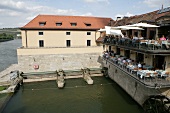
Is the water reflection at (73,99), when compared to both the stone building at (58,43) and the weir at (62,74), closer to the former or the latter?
the weir at (62,74)

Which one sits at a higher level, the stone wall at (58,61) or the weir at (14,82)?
the stone wall at (58,61)

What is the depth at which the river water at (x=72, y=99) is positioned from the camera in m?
15.9

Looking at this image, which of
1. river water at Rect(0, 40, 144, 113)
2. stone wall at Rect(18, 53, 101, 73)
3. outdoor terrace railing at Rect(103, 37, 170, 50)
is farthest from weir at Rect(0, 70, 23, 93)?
outdoor terrace railing at Rect(103, 37, 170, 50)

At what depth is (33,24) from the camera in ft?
95.4

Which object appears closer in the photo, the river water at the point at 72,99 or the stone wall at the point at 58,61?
Result: the river water at the point at 72,99

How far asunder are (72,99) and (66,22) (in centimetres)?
1765

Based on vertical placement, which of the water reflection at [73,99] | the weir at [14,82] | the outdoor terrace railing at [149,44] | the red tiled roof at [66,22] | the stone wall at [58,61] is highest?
the red tiled roof at [66,22]

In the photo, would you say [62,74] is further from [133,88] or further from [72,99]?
[133,88]

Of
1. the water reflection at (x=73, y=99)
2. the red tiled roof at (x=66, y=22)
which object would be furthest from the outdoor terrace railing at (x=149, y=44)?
the red tiled roof at (x=66, y=22)

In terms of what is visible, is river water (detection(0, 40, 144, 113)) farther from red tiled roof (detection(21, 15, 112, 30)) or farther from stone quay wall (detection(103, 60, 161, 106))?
red tiled roof (detection(21, 15, 112, 30))

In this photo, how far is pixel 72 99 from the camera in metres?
18.2

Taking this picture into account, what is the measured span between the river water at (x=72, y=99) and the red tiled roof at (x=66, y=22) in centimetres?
1112

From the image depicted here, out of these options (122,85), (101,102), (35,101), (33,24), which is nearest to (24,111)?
(35,101)

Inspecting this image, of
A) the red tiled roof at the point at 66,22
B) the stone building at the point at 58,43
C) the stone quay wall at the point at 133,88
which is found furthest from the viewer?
the red tiled roof at the point at 66,22
